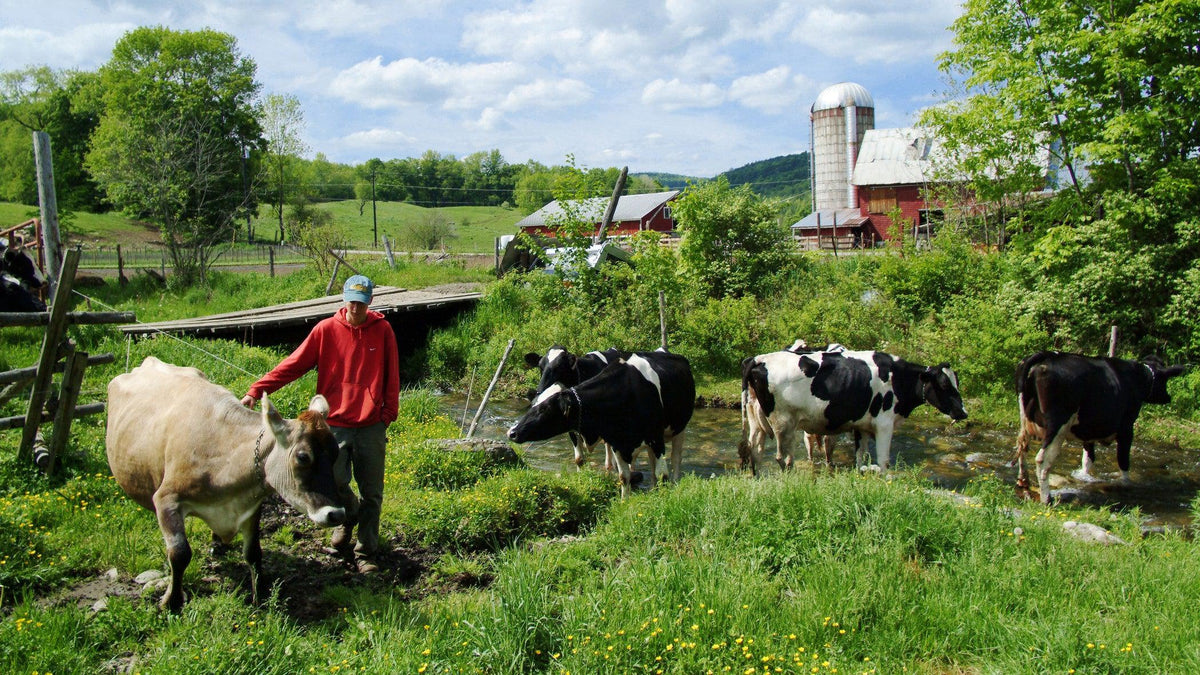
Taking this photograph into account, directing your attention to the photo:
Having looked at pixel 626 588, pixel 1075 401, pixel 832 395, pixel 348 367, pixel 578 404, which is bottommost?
pixel 626 588

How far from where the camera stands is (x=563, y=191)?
19.7 meters

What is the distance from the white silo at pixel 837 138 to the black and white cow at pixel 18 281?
5313cm

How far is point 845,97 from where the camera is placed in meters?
59.9

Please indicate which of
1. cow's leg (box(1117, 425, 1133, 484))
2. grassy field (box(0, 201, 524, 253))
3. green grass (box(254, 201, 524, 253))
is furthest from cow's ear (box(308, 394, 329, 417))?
green grass (box(254, 201, 524, 253))

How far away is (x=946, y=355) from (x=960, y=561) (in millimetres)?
10795

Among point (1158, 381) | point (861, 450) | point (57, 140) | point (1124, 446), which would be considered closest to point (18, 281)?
point (861, 450)

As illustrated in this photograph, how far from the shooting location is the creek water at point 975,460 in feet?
33.4

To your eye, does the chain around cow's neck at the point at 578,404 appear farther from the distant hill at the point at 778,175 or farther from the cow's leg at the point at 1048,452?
the distant hill at the point at 778,175

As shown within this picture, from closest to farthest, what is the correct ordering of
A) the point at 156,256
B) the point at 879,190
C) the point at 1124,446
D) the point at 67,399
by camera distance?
1. the point at 67,399
2. the point at 1124,446
3. the point at 156,256
4. the point at 879,190

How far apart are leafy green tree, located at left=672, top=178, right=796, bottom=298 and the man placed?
1484 centimetres

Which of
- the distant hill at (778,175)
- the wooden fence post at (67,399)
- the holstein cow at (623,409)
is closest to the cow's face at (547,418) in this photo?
the holstein cow at (623,409)

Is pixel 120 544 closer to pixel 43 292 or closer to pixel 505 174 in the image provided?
pixel 43 292

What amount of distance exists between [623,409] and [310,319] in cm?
1080

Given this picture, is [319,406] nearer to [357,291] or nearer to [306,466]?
[306,466]
